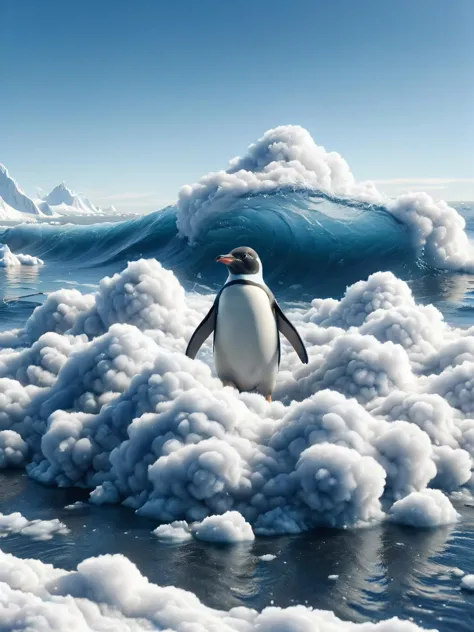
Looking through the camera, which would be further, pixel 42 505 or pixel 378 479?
pixel 42 505

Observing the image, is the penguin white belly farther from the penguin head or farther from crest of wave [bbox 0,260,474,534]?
crest of wave [bbox 0,260,474,534]

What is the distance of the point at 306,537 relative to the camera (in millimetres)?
3984

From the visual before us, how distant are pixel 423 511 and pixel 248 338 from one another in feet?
7.99

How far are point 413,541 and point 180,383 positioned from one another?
204cm

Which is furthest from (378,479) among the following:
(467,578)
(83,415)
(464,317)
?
(464,317)

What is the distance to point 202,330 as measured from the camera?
6.47 meters

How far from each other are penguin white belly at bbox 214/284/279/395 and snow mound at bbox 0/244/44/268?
19042 millimetres

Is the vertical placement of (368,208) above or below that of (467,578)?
above

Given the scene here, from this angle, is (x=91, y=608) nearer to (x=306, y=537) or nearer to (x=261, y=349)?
(x=306, y=537)

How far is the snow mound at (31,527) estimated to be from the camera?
4043mm

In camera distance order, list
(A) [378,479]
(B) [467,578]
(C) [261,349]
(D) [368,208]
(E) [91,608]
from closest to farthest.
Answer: (E) [91,608] < (B) [467,578] < (A) [378,479] < (C) [261,349] < (D) [368,208]

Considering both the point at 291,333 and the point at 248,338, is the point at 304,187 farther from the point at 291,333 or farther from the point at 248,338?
the point at 248,338

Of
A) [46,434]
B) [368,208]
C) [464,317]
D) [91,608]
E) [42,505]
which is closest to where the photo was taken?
[91,608]

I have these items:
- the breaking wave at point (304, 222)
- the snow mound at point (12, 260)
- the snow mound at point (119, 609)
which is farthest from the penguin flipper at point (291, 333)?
the snow mound at point (12, 260)
